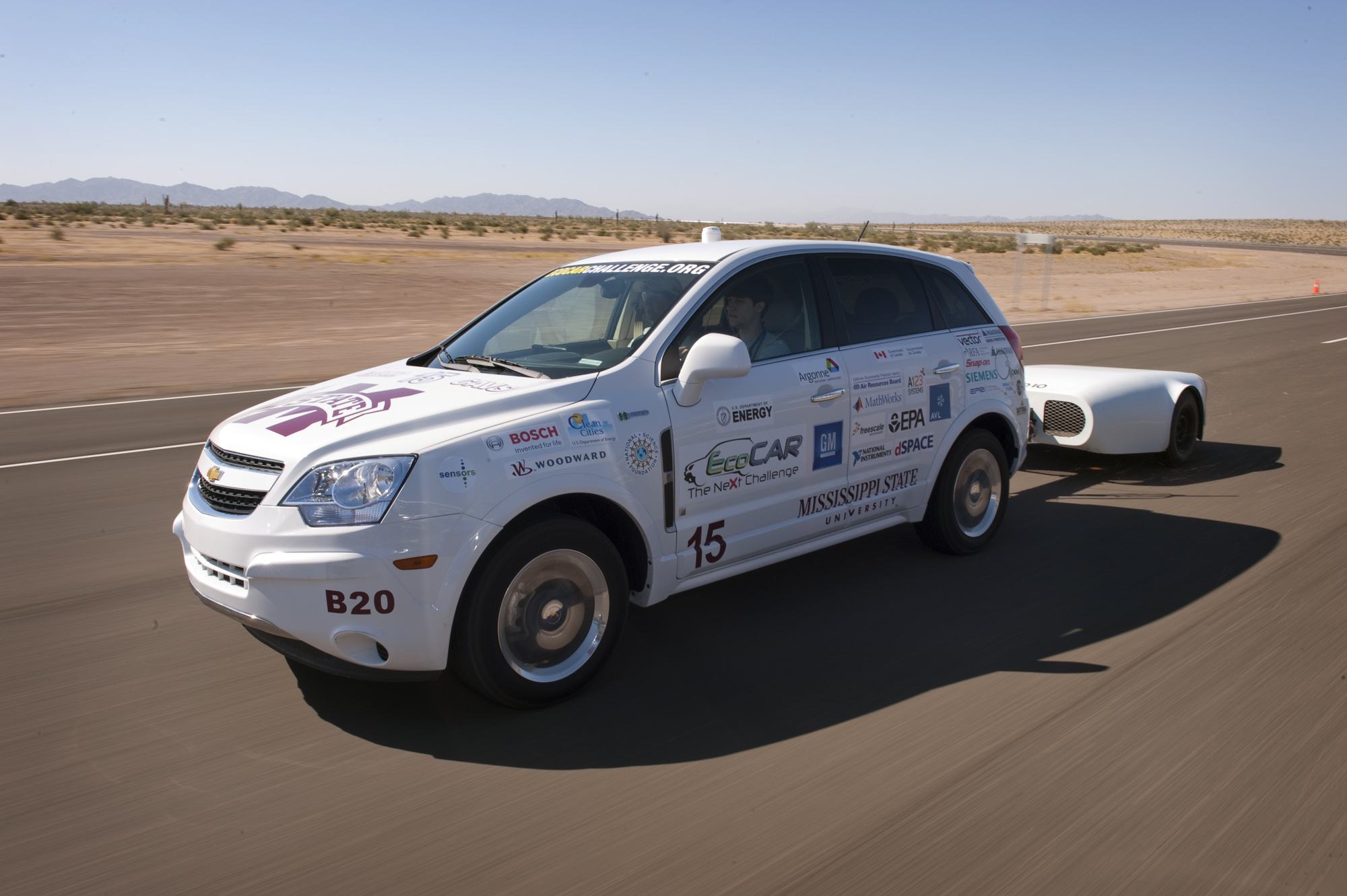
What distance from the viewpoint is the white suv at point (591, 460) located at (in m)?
3.71

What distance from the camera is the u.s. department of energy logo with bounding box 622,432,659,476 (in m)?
4.29

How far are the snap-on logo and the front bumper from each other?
1.19ft

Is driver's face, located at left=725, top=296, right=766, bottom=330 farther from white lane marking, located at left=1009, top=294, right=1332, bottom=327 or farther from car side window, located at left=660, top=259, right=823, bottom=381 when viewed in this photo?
white lane marking, located at left=1009, top=294, right=1332, bottom=327

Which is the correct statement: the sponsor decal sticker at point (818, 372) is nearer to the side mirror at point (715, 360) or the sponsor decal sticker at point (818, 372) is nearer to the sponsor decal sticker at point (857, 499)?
the sponsor decal sticker at point (857, 499)

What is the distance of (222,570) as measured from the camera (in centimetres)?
395

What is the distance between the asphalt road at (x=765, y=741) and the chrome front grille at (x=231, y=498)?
0.83m

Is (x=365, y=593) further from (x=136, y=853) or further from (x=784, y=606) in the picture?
(x=784, y=606)

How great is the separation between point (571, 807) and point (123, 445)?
7555 mm

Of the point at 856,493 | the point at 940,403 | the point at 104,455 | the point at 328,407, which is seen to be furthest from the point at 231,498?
the point at 104,455

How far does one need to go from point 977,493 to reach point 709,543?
2.35 m

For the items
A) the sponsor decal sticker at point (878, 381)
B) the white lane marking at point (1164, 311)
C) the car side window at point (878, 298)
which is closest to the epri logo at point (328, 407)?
the sponsor decal sticker at point (878, 381)

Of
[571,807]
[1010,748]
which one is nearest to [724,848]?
[571,807]

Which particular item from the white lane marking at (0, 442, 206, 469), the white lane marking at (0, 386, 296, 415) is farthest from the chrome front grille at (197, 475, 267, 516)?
the white lane marking at (0, 386, 296, 415)

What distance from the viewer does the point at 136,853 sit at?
3.18m
